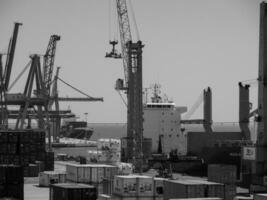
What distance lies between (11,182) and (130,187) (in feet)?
26.8

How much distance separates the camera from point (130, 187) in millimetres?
42406

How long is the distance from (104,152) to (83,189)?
3817 cm

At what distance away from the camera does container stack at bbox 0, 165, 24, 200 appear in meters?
45.4

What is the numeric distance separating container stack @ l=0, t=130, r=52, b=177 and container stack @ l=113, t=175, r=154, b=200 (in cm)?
3235

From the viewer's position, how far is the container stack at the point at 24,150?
74.9 meters

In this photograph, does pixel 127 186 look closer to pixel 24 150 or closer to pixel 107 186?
pixel 107 186

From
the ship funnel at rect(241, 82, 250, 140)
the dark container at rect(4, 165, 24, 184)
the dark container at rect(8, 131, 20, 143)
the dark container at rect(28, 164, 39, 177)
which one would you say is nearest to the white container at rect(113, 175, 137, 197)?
the dark container at rect(4, 165, 24, 184)

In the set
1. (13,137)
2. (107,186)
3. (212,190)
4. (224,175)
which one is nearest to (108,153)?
(13,137)

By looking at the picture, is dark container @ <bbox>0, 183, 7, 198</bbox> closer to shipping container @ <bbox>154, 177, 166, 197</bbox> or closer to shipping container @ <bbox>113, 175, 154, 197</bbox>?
shipping container @ <bbox>113, 175, 154, 197</bbox>

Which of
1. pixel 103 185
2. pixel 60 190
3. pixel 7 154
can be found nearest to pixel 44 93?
pixel 7 154

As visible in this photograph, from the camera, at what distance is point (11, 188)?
45.7 metres

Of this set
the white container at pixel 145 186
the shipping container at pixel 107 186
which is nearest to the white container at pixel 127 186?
the white container at pixel 145 186

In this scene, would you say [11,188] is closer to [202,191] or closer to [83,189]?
[83,189]

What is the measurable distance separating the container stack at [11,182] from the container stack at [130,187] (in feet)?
21.0
